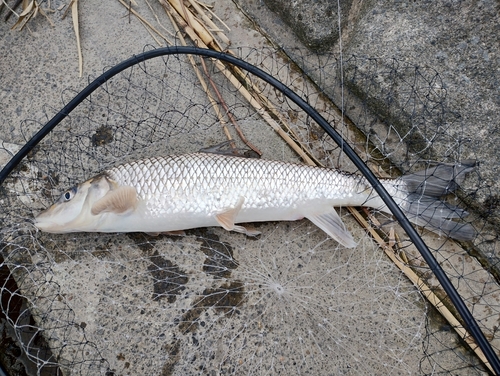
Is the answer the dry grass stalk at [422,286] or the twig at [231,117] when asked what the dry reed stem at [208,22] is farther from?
the dry grass stalk at [422,286]

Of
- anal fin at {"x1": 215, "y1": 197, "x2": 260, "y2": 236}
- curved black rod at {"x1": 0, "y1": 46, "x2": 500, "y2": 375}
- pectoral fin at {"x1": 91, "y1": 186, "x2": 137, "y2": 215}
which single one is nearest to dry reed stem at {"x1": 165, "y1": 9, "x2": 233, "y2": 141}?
curved black rod at {"x1": 0, "y1": 46, "x2": 500, "y2": 375}

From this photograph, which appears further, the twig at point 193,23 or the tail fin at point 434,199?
the twig at point 193,23

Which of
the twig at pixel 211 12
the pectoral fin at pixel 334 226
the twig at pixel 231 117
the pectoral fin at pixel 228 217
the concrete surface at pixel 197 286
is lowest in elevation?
the concrete surface at pixel 197 286

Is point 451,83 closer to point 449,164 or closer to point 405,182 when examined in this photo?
point 449,164

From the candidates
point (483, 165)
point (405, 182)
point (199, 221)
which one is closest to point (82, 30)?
point (199, 221)

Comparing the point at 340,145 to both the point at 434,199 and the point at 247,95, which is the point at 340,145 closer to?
the point at 434,199

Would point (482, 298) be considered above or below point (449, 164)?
below

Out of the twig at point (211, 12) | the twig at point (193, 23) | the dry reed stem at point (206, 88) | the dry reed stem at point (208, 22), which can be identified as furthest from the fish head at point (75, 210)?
the twig at point (211, 12)
